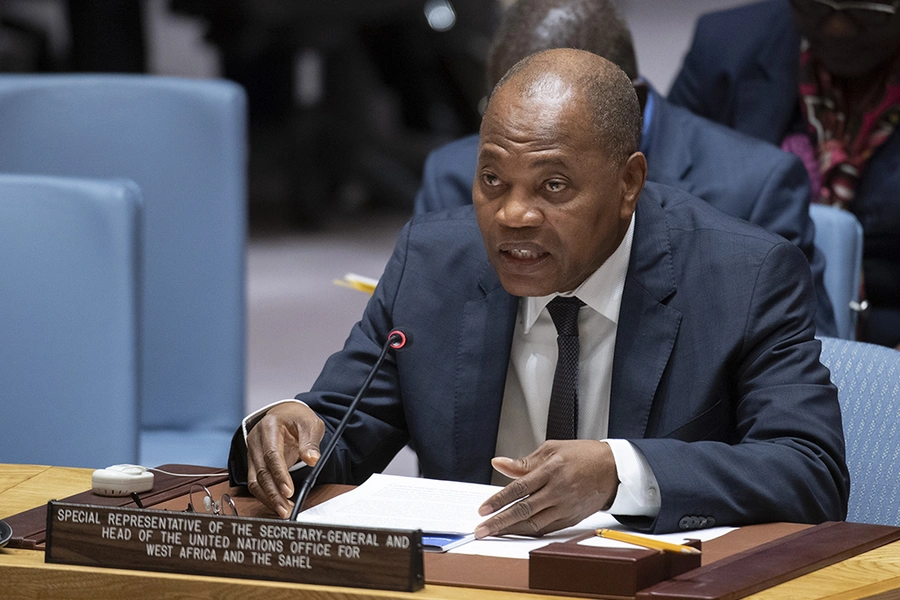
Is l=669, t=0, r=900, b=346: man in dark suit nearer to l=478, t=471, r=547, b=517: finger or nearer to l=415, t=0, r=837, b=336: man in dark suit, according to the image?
l=415, t=0, r=837, b=336: man in dark suit

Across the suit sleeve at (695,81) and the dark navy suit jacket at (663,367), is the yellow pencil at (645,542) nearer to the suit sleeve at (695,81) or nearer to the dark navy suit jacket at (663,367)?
the dark navy suit jacket at (663,367)

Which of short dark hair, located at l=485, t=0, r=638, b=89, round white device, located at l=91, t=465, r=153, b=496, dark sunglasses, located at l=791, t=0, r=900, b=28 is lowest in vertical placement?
round white device, located at l=91, t=465, r=153, b=496

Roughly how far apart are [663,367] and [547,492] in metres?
0.40

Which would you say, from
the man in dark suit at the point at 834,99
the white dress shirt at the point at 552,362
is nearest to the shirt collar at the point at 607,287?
the white dress shirt at the point at 552,362

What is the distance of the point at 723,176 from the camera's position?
2.58 m

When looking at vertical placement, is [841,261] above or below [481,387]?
above

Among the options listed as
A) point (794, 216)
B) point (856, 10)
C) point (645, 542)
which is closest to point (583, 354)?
point (645, 542)

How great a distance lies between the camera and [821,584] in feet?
4.03

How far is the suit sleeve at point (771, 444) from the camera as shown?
4.75 feet

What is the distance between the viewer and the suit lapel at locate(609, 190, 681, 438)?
1.72m

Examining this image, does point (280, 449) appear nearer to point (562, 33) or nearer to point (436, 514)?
point (436, 514)

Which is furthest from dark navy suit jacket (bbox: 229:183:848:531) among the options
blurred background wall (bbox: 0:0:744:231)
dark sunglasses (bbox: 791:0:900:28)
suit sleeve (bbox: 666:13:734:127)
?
blurred background wall (bbox: 0:0:744:231)

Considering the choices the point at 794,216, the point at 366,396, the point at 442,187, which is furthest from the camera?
the point at 442,187

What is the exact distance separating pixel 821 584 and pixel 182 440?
160cm
